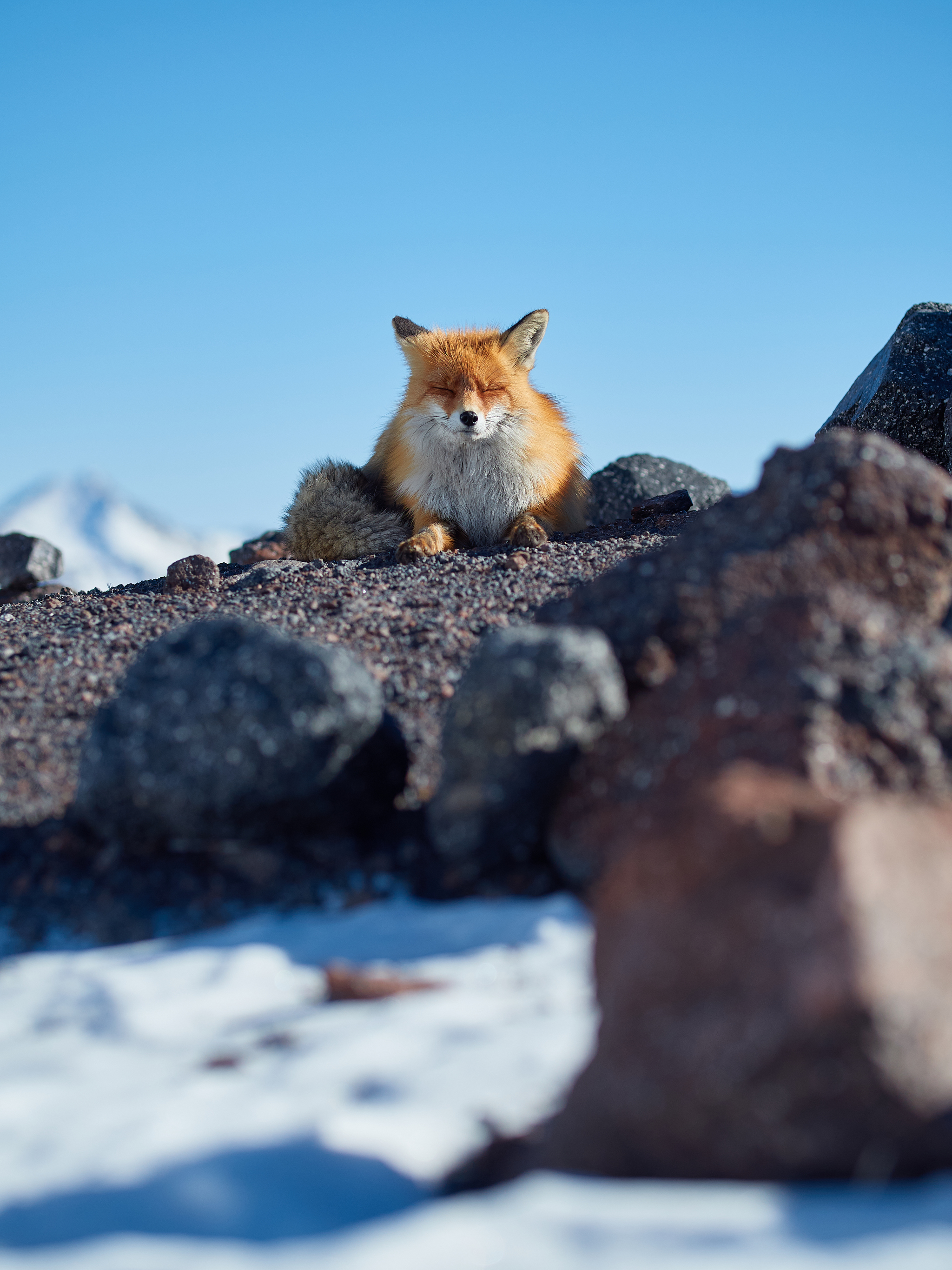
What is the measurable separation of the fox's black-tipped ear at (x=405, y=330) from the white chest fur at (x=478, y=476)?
0.69 meters

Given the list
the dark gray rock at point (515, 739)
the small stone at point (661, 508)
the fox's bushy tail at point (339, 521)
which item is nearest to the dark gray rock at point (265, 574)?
the fox's bushy tail at point (339, 521)

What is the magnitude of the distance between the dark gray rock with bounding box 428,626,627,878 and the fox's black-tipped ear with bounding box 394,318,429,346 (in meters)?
5.25

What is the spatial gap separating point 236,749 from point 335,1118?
1340mm

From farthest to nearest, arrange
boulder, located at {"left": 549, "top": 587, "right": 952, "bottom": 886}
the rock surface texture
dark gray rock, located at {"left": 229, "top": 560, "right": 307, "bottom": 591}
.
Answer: the rock surface texture, dark gray rock, located at {"left": 229, "top": 560, "right": 307, "bottom": 591}, boulder, located at {"left": 549, "top": 587, "right": 952, "bottom": 886}

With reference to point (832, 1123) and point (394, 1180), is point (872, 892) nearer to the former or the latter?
point (832, 1123)

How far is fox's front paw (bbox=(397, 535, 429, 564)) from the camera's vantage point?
21.7 ft

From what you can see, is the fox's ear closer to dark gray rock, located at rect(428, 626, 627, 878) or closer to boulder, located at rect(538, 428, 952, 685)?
boulder, located at rect(538, 428, 952, 685)

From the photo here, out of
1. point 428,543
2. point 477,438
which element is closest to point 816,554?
point 428,543

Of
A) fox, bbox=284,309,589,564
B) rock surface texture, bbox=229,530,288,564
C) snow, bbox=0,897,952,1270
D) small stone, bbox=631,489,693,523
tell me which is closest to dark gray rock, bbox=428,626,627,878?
snow, bbox=0,897,952,1270

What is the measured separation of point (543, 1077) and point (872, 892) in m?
0.76

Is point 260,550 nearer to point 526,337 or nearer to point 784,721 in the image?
point 526,337

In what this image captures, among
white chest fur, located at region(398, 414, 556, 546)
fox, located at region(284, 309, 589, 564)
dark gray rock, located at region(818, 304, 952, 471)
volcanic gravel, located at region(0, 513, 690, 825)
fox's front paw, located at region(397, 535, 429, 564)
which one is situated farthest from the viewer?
dark gray rock, located at region(818, 304, 952, 471)

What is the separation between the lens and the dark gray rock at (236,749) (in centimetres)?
297

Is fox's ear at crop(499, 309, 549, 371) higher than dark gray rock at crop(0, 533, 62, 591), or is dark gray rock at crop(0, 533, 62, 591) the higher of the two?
dark gray rock at crop(0, 533, 62, 591)
